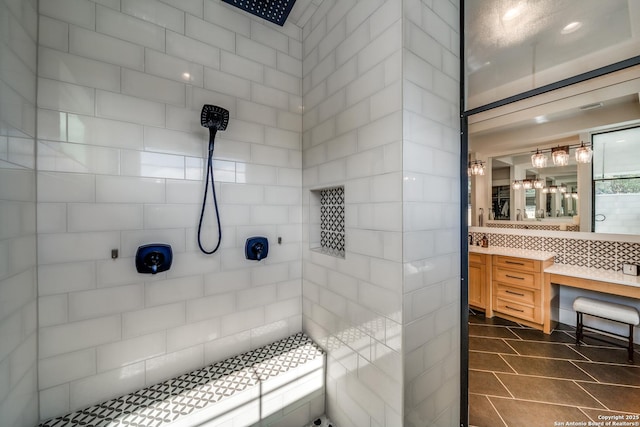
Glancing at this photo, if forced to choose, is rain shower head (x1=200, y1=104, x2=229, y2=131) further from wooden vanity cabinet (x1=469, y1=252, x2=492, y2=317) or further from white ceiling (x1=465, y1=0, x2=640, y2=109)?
wooden vanity cabinet (x1=469, y1=252, x2=492, y2=317)

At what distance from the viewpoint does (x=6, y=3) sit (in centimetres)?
75

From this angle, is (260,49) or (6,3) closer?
(6,3)

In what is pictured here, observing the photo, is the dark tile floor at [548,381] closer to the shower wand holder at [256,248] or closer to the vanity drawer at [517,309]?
the vanity drawer at [517,309]

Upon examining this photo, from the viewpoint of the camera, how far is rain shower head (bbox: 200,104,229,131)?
43.8 inches

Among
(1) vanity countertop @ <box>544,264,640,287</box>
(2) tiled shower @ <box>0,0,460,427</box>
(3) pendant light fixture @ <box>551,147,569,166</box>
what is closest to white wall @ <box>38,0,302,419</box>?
(2) tiled shower @ <box>0,0,460,427</box>

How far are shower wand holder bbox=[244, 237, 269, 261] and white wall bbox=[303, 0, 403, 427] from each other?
33cm

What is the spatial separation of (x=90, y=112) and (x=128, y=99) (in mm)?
160

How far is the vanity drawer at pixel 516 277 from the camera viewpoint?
7.97 ft

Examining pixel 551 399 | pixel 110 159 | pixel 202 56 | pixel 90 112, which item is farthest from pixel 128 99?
pixel 551 399

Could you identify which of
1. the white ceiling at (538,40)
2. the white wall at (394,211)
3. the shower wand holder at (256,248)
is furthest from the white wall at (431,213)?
the shower wand holder at (256,248)

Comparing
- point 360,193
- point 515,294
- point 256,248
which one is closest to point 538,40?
point 360,193

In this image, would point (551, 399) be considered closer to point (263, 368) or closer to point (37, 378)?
point (263, 368)

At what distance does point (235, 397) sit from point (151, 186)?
1.09m

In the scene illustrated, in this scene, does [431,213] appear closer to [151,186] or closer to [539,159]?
[151,186]
